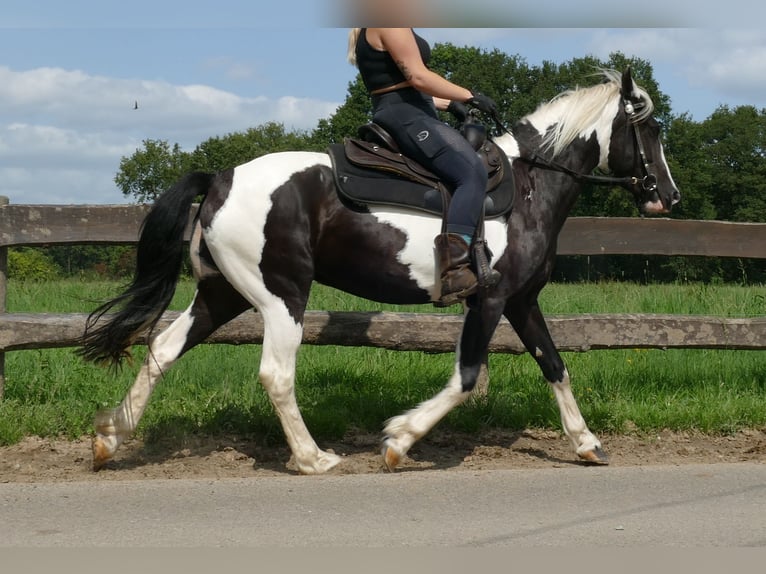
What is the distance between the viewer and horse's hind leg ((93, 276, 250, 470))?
221 inches

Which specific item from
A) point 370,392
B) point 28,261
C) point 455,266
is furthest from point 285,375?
point 28,261

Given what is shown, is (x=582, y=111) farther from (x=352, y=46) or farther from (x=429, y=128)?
(x=352, y=46)

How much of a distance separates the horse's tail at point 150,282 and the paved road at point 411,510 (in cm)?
105

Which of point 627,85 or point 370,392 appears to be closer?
point 627,85

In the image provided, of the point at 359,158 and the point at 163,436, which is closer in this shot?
the point at 359,158

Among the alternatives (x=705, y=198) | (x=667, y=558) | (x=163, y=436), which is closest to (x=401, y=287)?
(x=163, y=436)

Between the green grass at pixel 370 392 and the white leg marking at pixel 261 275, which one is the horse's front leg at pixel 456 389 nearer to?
the white leg marking at pixel 261 275

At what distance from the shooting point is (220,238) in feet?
18.0

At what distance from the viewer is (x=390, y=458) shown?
548 cm

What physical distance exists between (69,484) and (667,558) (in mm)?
3024

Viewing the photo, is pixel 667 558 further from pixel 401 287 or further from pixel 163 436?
pixel 163 436

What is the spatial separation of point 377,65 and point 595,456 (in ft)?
8.87

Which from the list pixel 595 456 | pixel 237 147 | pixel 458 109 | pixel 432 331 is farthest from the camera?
pixel 237 147

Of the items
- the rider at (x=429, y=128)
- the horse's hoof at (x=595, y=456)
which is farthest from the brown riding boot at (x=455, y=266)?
the horse's hoof at (x=595, y=456)
